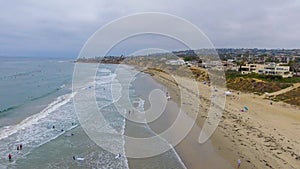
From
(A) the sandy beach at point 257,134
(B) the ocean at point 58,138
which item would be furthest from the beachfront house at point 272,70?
(B) the ocean at point 58,138

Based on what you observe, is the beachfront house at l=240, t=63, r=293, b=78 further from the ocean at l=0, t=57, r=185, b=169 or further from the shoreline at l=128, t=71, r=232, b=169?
the shoreline at l=128, t=71, r=232, b=169

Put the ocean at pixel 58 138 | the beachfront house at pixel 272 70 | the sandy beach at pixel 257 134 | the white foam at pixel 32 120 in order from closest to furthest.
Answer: the ocean at pixel 58 138 → the sandy beach at pixel 257 134 → the white foam at pixel 32 120 → the beachfront house at pixel 272 70

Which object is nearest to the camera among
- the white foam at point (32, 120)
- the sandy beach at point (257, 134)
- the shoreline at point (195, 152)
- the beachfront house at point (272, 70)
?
the shoreline at point (195, 152)

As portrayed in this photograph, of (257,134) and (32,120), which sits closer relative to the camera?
(257,134)

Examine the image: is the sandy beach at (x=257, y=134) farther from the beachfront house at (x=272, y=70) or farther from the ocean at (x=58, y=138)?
the beachfront house at (x=272, y=70)

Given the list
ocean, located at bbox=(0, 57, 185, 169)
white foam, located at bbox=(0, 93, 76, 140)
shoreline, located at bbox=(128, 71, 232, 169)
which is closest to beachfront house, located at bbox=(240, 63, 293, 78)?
ocean, located at bbox=(0, 57, 185, 169)

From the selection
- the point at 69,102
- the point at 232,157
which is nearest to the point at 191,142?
the point at 232,157

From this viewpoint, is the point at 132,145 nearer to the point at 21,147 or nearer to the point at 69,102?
the point at 21,147

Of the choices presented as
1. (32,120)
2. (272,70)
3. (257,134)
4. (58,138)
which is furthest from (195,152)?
(272,70)

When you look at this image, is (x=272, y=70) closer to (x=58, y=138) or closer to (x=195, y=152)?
(x=195, y=152)
